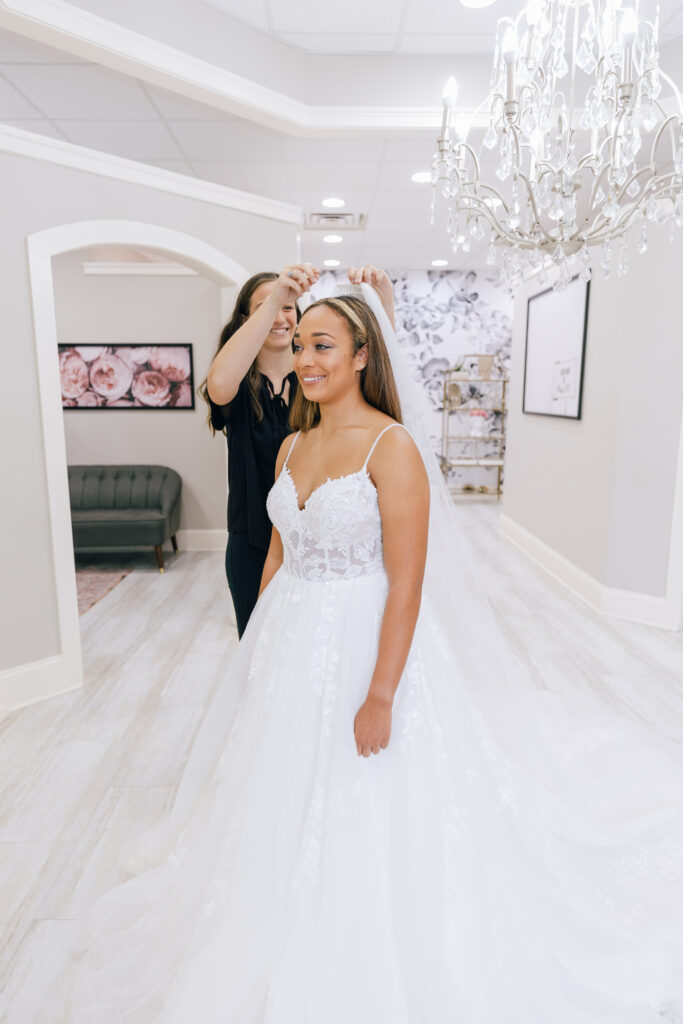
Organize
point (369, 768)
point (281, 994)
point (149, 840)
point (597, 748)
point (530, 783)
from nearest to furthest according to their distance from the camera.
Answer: point (281, 994)
point (369, 768)
point (530, 783)
point (149, 840)
point (597, 748)

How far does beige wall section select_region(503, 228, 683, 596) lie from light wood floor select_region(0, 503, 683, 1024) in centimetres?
43

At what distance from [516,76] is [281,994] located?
3.02 meters

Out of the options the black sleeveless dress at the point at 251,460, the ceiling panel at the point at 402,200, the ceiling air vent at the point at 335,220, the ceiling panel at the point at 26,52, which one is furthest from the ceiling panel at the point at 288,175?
the black sleeveless dress at the point at 251,460

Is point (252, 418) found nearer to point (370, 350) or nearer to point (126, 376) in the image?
point (370, 350)

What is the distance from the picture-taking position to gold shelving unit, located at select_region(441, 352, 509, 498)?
27.1 ft

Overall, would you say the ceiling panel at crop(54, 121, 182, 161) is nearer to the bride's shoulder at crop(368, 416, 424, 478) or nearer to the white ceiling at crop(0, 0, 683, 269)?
the white ceiling at crop(0, 0, 683, 269)

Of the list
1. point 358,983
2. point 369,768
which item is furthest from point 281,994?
point 369,768

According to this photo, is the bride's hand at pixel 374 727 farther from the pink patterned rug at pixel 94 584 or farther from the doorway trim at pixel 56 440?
the pink patterned rug at pixel 94 584

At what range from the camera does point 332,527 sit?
1358 mm

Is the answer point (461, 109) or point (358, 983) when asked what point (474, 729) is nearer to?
point (358, 983)

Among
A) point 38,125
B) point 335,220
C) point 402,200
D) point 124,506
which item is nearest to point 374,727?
point 38,125

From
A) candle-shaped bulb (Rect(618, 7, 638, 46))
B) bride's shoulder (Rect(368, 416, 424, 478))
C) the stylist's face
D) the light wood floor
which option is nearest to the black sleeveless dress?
the stylist's face

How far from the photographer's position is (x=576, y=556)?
465 cm

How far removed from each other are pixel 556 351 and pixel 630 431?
51.8 inches
